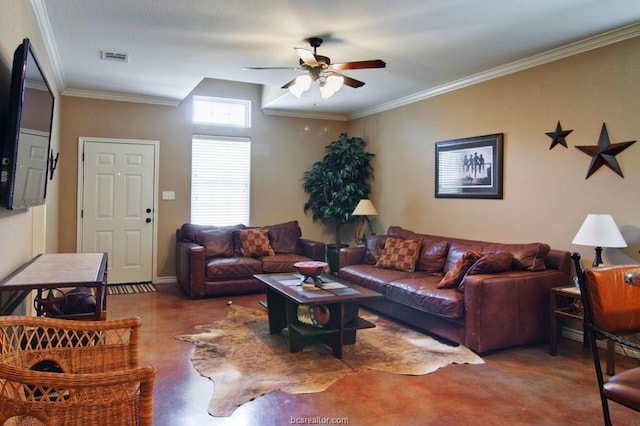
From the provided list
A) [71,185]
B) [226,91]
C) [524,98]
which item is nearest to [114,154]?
[71,185]

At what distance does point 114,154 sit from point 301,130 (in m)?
2.75

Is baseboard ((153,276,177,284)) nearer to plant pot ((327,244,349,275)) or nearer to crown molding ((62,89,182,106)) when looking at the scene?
plant pot ((327,244,349,275))

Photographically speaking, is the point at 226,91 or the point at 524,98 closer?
the point at 524,98

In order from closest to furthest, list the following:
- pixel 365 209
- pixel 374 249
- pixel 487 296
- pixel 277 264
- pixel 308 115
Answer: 1. pixel 487 296
2. pixel 374 249
3. pixel 277 264
4. pixel 365 209
5. pixel 308 115

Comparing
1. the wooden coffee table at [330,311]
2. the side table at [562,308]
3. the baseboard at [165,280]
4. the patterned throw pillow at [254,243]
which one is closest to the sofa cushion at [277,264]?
the patterned throw pillow at [254,243]

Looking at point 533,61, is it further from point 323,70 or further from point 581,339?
point 581,339

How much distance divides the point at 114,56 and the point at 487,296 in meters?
4.01

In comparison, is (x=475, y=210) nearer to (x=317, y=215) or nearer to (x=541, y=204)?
(x=541, y=204)

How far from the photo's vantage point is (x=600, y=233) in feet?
10.9

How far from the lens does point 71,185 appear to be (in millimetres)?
5590

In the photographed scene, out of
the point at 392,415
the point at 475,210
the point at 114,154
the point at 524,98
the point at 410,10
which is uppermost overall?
the point at 410,10

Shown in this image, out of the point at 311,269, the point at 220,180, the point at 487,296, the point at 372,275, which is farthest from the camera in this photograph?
the point at 220,180

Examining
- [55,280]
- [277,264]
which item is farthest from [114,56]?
[277,264]

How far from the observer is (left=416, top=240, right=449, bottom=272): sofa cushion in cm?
467
